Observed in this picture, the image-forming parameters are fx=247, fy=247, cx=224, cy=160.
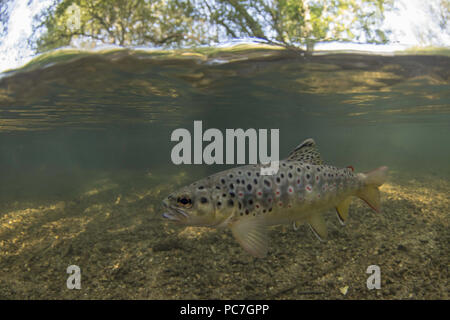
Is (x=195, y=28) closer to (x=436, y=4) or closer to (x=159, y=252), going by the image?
(x=159, y=252)

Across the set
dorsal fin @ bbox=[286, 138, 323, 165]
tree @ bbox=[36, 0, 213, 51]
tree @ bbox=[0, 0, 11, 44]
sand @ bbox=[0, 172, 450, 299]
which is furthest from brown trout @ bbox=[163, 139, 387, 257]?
tree @ bbox=[0, 0, 11, 44]

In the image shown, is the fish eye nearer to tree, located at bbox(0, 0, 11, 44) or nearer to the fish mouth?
the fish mouth

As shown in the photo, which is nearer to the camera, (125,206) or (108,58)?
(108,58)

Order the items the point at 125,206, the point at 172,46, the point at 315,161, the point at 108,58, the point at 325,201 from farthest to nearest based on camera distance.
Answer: the point at 125,206 < the point at 108,58 < the point at 172,46 < the point at 315,161 < the point at 325,201

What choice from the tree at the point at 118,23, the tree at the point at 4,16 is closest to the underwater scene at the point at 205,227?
the tree at the point at 118,23

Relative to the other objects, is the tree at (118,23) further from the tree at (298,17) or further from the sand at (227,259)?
the sand at (227,259)

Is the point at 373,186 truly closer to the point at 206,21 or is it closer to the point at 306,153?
the point at 306,153

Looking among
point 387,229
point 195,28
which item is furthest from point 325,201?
point 195,28
